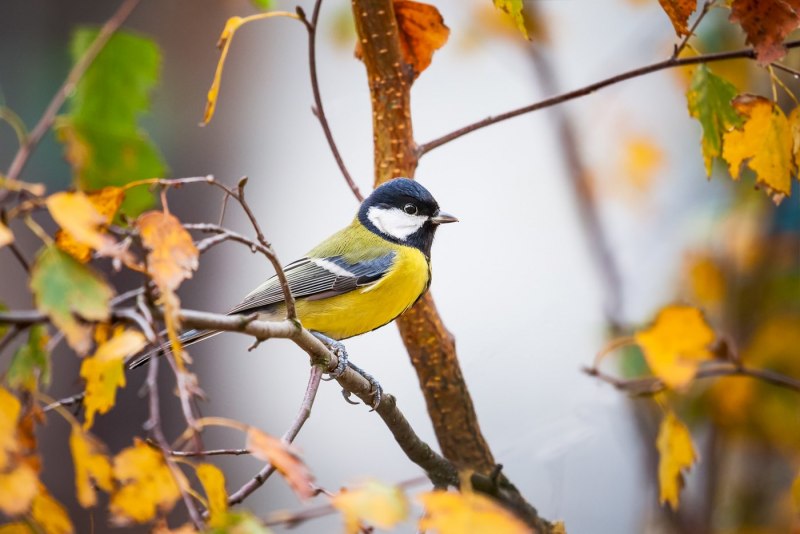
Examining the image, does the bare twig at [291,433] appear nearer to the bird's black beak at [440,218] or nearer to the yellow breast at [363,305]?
the yellow breast at [363,305]

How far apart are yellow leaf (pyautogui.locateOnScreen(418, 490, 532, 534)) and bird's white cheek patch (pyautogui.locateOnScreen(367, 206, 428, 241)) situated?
88 cm

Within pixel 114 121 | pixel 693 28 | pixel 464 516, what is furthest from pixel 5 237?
Answer: pixel 693 28

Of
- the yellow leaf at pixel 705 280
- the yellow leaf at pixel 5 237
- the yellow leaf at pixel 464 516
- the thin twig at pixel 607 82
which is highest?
the yellow leaf at pixel 5 237

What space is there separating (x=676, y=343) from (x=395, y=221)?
28.7 inches

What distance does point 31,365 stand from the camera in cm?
77

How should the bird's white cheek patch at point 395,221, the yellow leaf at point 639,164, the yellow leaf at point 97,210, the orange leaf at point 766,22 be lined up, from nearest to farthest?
the yellow leaf at point 97,210 → the orange leaf at point 766,22 → the bird's white cheek patch at point 395,221 → the yellow leaf at point 639,164

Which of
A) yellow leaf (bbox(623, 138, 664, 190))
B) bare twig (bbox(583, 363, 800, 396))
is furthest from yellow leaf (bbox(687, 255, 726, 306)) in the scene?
bare twig (bbox(583, 363, 800, 396))

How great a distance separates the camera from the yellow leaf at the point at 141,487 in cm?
69

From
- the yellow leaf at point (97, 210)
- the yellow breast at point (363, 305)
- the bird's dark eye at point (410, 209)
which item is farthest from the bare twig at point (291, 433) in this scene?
the bird's dark eye at point (410, 209)

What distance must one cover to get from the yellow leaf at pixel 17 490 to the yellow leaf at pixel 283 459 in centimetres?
16

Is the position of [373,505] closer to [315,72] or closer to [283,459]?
[283,459]

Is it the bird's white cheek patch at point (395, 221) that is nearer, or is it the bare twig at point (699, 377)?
the bare twig at point (699, 377)

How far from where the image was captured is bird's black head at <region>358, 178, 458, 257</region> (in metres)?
1.44

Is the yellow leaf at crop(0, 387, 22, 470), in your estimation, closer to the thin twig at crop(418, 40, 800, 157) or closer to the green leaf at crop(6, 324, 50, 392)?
the green leaf at crop(6, 324, 50, 392)
